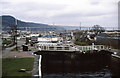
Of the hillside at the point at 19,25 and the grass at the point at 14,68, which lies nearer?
the grass at the point at 14,68

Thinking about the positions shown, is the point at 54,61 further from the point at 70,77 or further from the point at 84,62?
the point at 70,77

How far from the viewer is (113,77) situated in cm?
1736

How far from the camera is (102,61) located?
23.1m

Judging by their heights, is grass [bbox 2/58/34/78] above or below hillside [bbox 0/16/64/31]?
below

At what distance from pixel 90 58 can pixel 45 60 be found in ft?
15.8

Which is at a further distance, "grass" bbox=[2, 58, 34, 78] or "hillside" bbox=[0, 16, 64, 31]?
"hillside" bbox=[0, 16, 64, 31]

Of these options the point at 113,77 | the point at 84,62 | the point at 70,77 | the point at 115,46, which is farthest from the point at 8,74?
the point at 115,46

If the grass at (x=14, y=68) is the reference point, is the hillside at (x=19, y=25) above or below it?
above

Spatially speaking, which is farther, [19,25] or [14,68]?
[19,25]

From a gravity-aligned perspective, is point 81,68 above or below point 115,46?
below

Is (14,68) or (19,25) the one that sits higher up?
(19,25)

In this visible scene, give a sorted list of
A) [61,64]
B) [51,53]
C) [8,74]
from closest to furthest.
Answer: [8,74] < [61,64] < [51,53]

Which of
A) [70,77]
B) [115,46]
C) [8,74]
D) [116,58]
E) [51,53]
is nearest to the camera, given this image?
[8,74]

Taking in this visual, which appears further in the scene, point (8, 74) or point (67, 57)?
point (67, 57)
